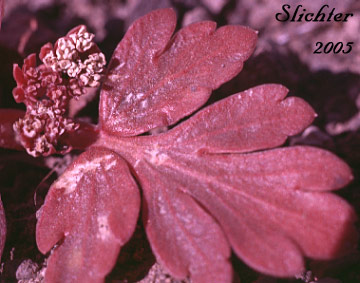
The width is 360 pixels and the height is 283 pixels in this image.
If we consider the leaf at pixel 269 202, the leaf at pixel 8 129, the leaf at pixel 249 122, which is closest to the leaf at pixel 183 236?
the leaf at pixel 269 202

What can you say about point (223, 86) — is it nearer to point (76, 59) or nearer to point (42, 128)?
point (76, 59)

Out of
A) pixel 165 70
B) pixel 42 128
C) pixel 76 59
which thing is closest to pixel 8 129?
pixel 42 128

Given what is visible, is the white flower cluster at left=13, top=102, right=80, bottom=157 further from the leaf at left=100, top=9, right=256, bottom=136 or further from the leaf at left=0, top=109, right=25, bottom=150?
the leaf at left=100, top=9, right=256, bottom=136

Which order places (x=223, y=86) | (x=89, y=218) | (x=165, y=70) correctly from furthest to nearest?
(x=223, y=86)
(x=165, y=70)
(x=89, y=218)

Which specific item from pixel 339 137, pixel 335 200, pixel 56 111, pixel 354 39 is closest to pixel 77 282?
pixel 56 111

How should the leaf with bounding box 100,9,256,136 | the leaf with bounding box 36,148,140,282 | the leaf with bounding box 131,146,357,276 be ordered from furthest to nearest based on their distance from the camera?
the leaf with bounding box 100,9,256,136 → the leaf with bounding box 36,148,140,282 → the leaf with bounding box 131,146,357,276

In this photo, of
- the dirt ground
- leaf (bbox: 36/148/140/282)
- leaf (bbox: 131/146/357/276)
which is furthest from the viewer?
the dirt ground

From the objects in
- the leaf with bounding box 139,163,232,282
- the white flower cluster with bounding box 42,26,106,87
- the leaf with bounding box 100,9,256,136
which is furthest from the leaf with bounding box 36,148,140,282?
the white flower cluster with bounding box 42,26,106,87
